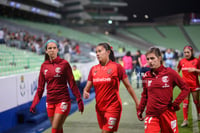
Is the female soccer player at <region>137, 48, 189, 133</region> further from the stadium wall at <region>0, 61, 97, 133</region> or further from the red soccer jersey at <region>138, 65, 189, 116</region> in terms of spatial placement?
the stadium wall at <region>0, 61, 97, 133</region>

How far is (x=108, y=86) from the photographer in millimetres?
4484

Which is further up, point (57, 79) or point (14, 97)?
point (57, 79)

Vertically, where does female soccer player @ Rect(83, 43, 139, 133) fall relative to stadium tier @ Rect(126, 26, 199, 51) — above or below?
below

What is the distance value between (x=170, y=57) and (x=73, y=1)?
138ft

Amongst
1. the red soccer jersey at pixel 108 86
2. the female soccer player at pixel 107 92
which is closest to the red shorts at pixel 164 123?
the female soccer player at pixel 107 92

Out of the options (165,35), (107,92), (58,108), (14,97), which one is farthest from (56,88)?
(165,35)

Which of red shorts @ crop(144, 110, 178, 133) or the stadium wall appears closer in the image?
red shorts @ crop(144, 110, 178, 133)

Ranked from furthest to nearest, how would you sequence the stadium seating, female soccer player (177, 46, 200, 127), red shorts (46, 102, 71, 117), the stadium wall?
the stadium seating
the stadium wall
female soccer player (177, 46, 200, 127)
red shorts (46, 102, 71, 117)

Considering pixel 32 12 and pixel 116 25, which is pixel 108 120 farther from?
pixel 116 25

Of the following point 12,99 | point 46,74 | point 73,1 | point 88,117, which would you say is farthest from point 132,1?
point 73,1

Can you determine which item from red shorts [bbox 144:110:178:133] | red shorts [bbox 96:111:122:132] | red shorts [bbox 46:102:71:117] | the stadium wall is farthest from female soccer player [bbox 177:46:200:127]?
the stadium wall

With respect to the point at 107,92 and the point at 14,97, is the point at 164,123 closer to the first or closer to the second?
the point at 107,92

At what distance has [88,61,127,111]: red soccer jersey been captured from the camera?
448 centimetres

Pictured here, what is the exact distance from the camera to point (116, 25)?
59500 mm
